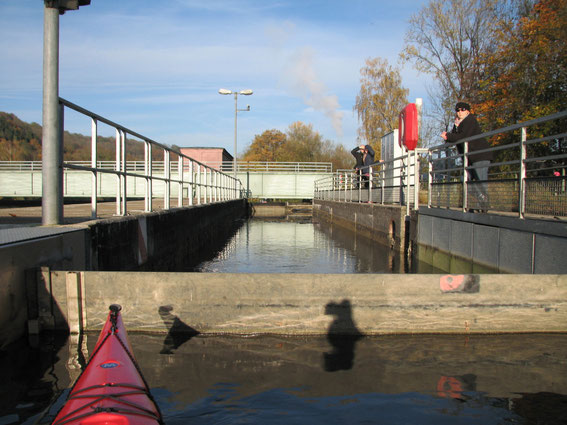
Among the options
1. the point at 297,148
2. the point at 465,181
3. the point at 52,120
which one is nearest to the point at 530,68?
the point at 465,181

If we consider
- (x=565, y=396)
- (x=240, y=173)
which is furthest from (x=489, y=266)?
(x=240, y=173)

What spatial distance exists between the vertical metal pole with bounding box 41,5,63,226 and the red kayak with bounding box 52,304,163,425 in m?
2.93

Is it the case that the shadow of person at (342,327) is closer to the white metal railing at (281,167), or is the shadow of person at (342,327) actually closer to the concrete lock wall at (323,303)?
the concrete lock wall at (323,303)

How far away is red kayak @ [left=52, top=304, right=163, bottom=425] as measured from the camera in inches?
85.9

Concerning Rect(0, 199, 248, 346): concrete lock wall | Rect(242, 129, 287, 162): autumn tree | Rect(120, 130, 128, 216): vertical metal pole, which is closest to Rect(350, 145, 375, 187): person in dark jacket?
Rect(0, 199, 248, 346): concrete lock wall

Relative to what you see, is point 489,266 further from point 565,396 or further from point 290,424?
point 290,424

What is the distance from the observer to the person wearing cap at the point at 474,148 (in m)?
7.11

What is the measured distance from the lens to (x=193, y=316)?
14.9 feet

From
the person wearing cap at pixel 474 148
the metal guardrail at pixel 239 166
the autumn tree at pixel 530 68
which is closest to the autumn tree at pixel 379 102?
the metal guardrail at pixel 239 166

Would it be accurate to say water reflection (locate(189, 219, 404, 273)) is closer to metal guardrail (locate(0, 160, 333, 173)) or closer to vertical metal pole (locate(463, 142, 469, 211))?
vertical metal pole (locate(463, 142, 469, 211))

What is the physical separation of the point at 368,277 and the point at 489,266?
2723 millimetres

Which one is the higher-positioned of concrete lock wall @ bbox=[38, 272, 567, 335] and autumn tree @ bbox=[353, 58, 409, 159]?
autumn tree @ bbox=[353, 58, 409, 159]

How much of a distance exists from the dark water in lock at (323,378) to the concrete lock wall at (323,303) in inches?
4.4

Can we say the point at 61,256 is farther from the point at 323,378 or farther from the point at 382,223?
the point at 382,223
